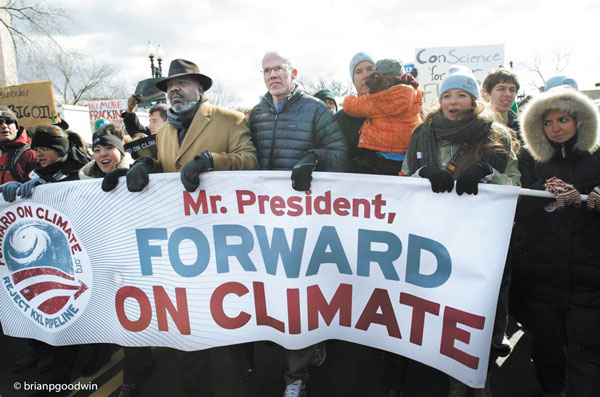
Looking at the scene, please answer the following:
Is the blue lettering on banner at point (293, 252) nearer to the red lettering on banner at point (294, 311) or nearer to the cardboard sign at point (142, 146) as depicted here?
the red lettering on banner at point (294, 311)

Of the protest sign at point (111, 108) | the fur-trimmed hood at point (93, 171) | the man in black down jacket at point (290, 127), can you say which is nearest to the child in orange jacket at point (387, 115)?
the man in black down jacket at point (290, 127)

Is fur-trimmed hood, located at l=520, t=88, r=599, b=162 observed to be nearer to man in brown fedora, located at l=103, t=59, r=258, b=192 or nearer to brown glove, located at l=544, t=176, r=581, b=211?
brown glove, located at l=544, t=176, r=581, b=211

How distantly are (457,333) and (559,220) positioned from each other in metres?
0.84

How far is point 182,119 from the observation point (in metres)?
2.61

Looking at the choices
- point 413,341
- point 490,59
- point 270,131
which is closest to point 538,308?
point 413,341

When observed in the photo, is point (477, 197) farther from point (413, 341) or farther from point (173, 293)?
point (173, 293)

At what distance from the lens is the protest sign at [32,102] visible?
6277 millimetres

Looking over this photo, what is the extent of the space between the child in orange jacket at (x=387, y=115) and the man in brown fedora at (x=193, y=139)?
100 centimetres

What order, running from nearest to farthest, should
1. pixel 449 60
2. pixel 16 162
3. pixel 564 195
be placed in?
1. pixel 564 195
2. pixel 16 162
3. pixel 449 60

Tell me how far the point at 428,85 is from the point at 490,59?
4.05ft

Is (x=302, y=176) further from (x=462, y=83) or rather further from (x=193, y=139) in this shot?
(x=462, y=83)

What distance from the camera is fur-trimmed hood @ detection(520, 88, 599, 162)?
6.36ft

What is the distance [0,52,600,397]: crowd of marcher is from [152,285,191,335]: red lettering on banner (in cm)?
25

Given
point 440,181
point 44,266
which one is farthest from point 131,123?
point 440,181
